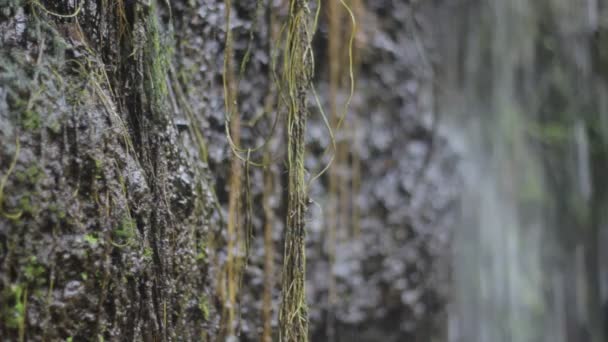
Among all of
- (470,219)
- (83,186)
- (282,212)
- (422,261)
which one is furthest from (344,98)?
(83,186)

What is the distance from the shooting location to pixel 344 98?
7.91 ft

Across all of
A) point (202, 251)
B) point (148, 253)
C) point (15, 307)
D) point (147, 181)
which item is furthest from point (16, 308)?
point (202, 251)

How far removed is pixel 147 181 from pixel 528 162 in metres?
2.15

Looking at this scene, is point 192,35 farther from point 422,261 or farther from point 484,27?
point 484,27

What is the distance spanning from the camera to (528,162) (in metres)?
3.17

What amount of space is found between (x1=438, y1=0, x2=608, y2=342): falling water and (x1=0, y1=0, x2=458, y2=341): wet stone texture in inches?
22.9

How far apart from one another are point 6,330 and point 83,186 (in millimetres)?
356

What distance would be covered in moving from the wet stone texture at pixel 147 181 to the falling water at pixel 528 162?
0.58 metres

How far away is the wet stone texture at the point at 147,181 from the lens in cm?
146

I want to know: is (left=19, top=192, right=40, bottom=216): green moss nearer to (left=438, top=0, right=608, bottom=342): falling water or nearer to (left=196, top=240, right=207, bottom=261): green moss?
(left=196, top=240, right=207, bottom=261): green moss

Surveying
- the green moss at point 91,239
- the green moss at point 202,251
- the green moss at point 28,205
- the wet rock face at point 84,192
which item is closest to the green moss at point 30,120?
the wet rock face at point 84,192

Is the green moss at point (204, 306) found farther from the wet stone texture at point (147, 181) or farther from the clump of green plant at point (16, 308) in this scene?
the clump of green plant at point (16, 308)

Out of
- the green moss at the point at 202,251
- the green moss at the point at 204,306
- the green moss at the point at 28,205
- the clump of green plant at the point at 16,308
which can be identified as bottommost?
the green moss at the point at 204,306

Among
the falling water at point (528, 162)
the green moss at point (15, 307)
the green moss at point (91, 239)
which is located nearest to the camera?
the green moss at point (15, 307)
